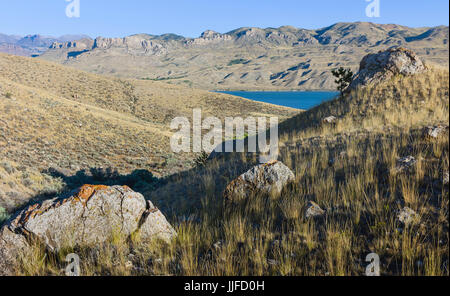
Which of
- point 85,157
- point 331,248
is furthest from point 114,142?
point 331,248

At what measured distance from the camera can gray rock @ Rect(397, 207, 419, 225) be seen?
294 cm

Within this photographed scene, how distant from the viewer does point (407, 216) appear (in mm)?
2996

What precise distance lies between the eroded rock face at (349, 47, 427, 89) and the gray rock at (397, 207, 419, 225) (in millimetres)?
11436

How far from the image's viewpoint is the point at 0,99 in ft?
79.7

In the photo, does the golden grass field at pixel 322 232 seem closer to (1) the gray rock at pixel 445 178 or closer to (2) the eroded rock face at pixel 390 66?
(1) the gray rock at pixel 445 178

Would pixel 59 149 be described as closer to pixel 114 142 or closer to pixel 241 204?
pixel 114 142

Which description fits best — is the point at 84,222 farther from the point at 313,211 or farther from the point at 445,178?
the point at 445,178

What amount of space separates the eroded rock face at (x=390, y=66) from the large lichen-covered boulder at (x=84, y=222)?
13.1 m

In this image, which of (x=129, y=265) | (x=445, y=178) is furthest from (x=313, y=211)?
(x=129, y=265)

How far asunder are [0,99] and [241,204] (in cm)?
3088

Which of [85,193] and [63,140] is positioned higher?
[63,140]

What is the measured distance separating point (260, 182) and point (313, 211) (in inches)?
59.1

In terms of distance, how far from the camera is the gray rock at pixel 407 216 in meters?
2.94

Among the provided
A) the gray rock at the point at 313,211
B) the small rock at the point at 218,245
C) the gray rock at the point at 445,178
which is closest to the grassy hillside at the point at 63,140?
the small rock at the point at 218,245
